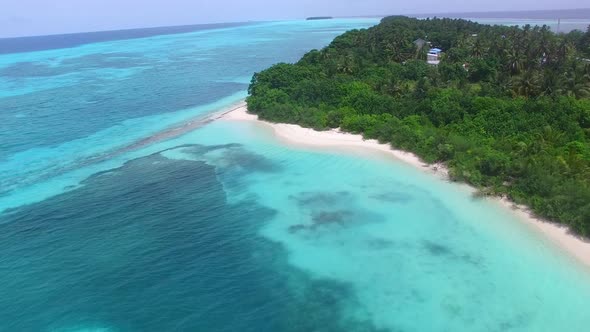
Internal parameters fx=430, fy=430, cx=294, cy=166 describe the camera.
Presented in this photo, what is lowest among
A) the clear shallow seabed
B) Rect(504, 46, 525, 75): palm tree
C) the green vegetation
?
the clear shallow seabed

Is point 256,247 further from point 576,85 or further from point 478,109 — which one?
point 576,85

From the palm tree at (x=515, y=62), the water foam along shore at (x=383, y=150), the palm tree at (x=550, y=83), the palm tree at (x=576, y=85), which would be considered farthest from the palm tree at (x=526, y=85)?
the water foam along shore at (x=383, y=150)

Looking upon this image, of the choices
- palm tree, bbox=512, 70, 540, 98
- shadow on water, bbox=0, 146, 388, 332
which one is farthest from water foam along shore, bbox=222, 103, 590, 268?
palm tree, bbox=512, 70, 540, 98

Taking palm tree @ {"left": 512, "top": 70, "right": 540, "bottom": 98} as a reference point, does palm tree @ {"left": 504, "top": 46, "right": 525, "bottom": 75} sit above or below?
above

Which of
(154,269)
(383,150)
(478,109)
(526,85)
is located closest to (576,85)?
(526,85)

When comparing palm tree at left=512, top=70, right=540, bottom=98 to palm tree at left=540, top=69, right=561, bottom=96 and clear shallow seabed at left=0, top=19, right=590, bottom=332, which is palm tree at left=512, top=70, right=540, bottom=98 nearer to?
palm tree at left=540, top=69, right=561, bottom=96

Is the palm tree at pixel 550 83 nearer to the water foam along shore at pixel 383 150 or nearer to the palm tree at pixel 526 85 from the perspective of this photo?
the palm tree at pixel 526 85
